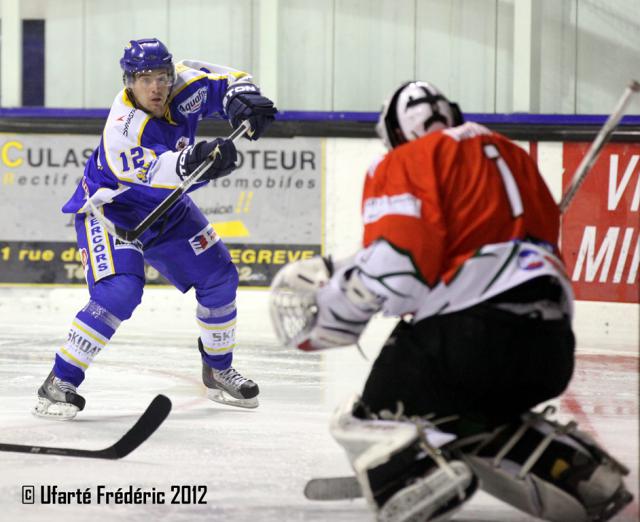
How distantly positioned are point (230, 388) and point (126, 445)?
837mm

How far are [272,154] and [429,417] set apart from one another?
12.9 feet

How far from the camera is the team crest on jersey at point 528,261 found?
207 cm

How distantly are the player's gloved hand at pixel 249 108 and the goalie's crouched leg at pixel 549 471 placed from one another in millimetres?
1607

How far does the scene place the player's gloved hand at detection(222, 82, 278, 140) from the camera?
11.8 feet

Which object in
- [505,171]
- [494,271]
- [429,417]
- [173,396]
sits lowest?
[173,396]

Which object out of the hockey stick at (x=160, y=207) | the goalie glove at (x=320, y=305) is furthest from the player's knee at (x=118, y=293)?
the goalie glove at (x=320, y=305)

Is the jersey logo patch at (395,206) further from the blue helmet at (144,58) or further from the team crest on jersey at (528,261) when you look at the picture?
the blue helmet at (144,58)

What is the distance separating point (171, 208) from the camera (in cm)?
357

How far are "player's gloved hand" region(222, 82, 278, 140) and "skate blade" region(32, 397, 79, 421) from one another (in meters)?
0.91

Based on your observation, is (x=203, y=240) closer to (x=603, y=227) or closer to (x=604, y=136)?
(x=604, y=136)

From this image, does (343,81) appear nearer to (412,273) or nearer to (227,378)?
(227,378)

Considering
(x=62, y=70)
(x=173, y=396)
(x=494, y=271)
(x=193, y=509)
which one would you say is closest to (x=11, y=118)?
(x=62, y=70)

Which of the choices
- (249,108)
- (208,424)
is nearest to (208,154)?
(249,108)

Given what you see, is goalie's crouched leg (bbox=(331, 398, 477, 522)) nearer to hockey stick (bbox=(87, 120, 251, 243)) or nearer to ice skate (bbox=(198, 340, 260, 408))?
hockey stick (bbox=(87, 120, 251, 243))
